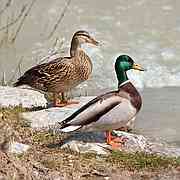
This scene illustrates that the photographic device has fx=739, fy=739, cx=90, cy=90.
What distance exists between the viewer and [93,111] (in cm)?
727

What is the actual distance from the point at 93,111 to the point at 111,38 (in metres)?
7.88

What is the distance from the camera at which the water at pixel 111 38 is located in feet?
43.2

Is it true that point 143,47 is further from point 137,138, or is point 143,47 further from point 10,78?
point 137,138

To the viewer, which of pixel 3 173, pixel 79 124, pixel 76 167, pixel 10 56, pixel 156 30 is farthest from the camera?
pixel 156 30

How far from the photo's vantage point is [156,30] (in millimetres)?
15242

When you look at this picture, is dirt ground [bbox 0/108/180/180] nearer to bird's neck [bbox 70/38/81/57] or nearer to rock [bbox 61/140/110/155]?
rock [bbox 61/140/110/155]

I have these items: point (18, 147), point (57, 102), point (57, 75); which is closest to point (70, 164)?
point (18, 147)

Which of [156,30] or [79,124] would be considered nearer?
[79,124]

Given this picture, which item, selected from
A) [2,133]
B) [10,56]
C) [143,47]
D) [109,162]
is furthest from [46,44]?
[2,133]

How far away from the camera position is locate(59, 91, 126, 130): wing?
7.21 m

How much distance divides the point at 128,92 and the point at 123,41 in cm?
735

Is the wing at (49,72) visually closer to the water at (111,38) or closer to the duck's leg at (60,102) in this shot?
the duck's leg at (60,102)

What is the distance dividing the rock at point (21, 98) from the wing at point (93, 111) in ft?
6.59

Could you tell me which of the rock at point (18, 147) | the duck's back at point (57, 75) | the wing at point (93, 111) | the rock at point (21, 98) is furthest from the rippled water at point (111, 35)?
the rock at point (18, 147)
